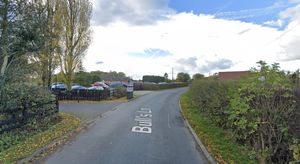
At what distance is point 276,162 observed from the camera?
255 inches

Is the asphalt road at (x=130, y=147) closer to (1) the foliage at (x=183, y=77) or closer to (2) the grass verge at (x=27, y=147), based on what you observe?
(2) the grass verge at (x=27, y=147)

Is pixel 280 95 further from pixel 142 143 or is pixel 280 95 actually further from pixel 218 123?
pixel 218 123

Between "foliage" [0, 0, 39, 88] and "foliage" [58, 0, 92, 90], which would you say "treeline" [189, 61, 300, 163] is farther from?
"foliage" [58, 0, 92, 90]

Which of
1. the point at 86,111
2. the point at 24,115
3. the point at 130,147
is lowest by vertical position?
the point at 130,147

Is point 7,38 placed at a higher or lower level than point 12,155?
higher

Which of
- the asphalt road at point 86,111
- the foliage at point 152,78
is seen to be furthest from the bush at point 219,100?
the foliage at point 152,78

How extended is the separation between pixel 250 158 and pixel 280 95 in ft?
6.23

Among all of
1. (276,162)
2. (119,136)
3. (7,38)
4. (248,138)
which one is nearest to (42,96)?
(7,38)

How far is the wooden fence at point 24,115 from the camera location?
28.5 feet

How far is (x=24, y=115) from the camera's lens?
31.8ft

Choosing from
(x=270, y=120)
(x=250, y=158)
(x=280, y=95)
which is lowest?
(x=250, y=158)

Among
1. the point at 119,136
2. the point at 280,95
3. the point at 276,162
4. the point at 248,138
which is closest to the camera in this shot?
the point at 280,95

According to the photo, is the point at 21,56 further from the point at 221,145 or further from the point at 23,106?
the point at 221,145

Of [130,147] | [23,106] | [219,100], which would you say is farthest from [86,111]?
[130,147]
